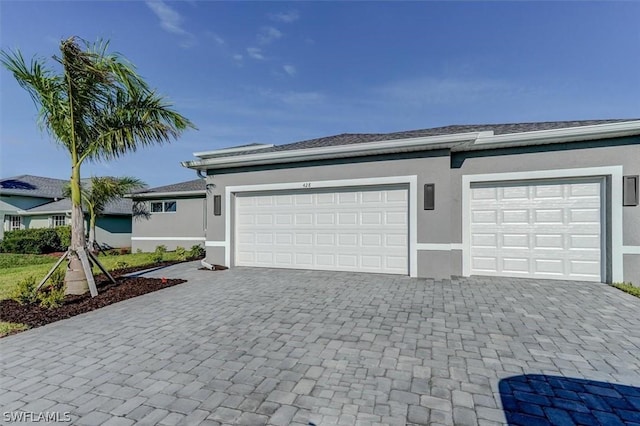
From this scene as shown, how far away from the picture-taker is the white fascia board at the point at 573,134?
241 inches

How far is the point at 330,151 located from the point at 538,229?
17.4 feet

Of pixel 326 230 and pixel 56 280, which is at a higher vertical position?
pixel 326 230

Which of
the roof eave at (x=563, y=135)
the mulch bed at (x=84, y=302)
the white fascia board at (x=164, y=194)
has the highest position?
the roof eave at (x=563, y=135)

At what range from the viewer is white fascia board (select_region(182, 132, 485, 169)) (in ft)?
22.1

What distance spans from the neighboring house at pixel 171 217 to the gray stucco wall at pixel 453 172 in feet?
29.4

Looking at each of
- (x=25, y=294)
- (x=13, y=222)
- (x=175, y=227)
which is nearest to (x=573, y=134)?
(x=25, y=294)

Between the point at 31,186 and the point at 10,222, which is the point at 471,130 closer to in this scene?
the point at 10,222

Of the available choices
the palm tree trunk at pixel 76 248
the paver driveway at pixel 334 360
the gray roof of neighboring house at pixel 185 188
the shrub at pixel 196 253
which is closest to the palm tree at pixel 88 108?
the palm tree trunk at pixel 76 248

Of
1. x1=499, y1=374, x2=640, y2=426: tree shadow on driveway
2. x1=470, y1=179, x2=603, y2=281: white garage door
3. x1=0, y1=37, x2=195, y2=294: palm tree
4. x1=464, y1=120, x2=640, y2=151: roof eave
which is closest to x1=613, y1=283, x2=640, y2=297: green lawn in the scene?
x1=470, y1=179, x2=603, y2=281: white garage door

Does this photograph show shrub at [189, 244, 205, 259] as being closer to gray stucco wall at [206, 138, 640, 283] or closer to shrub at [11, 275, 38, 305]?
shrub at [11, 275, 38, 305]

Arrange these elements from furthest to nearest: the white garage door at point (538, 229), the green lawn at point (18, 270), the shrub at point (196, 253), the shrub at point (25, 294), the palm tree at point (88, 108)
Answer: the shrub at point (196, 253) → the white garage door at point (538, 229) → the palm tree at point (88, 108) → the shrub at point (25, 294) → the green lawn at point (18, 270)

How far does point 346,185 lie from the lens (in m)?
7.84

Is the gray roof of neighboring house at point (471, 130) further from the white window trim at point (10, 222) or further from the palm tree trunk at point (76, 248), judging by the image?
the white window trim at point (10, 222)

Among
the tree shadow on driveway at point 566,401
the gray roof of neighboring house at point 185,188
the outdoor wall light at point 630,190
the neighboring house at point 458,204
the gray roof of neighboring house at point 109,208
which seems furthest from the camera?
the gray roof of neighboring house at point 109,208
